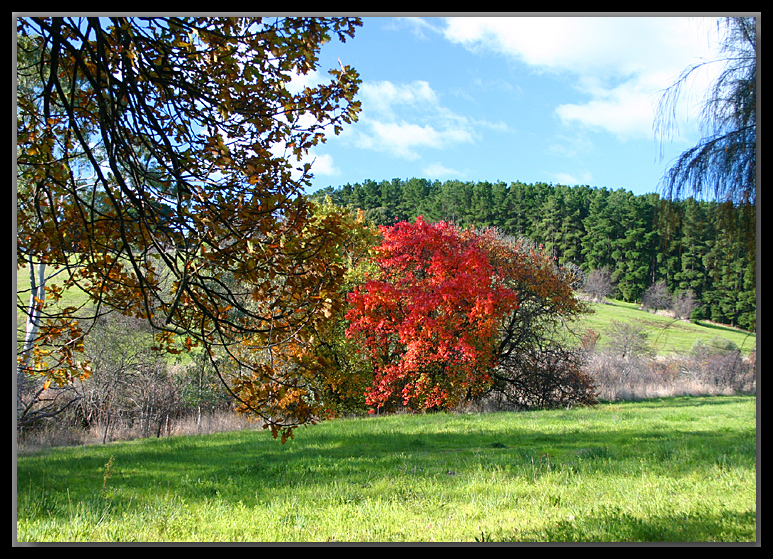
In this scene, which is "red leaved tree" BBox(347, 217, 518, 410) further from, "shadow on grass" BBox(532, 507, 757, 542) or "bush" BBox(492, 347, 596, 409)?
"shadow on grass" BBox(532, 507, 757, 542)

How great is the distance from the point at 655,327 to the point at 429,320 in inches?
268

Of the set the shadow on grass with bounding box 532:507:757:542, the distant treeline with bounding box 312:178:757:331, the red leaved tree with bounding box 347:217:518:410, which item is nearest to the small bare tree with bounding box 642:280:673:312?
the distant treeline with bounding box 312:178:757:331

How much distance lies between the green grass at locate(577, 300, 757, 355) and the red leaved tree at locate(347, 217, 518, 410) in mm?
3340

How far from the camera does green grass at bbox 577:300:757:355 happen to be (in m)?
9.24

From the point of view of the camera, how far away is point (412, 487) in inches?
166

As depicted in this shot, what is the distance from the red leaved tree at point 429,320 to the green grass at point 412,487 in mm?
2647

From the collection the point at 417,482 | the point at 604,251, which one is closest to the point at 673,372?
the point at 604,251

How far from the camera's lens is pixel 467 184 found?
16.1 metres

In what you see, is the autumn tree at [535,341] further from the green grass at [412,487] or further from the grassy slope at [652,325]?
the green grass at [412,487]

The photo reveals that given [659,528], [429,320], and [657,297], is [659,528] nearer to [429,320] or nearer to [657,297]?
[429,320]

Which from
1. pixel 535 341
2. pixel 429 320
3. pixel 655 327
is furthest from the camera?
pixel 655 327

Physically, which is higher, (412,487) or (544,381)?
(412,487)

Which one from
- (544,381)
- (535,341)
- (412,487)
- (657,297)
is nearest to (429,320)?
(535,341)

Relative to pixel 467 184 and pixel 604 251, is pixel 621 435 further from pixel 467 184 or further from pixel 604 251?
pixel 467 184
